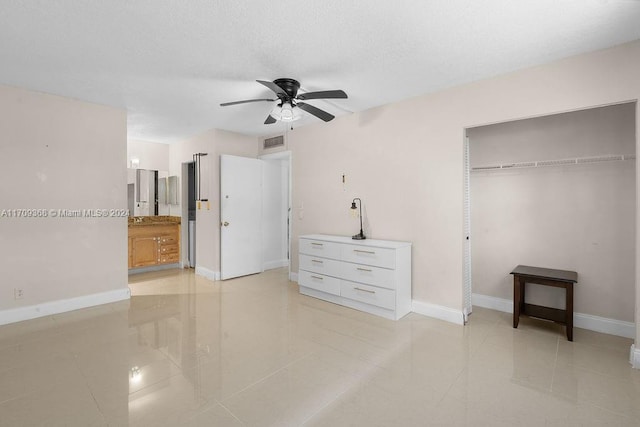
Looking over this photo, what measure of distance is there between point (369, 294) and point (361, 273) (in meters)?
0.26

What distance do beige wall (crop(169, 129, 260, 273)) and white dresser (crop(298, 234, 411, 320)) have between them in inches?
71.7

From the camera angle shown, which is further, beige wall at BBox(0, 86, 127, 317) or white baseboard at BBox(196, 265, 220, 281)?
white baseboard at BBox(196, 265, 220, 281)

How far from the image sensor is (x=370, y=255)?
3572 millimetres

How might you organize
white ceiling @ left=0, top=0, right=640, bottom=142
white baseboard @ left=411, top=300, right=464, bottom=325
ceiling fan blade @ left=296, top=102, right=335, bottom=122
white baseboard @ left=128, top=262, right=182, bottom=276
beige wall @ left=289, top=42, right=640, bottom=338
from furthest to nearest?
white baseboard @ left=128, top=262, right=182, bottom=276 → white baseboard @ left=411, top=300, right=464, bottom=325 → ceiling fan blade @ left=296, top=102, right=335, bottom=122 → beige wall @ left=289, top=42, right=640, bottom=338 → white ceiling @ left=0, top=0, right=640, bottom=142

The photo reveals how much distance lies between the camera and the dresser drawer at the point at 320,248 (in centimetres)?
392

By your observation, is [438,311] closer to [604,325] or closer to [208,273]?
[604,325]

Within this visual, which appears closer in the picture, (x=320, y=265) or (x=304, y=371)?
(x=304, y=371)

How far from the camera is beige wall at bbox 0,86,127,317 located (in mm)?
3375

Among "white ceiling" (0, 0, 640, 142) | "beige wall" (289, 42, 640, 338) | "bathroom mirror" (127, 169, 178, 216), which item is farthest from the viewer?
"bathroom mirror" (127, 169, 178, 216)

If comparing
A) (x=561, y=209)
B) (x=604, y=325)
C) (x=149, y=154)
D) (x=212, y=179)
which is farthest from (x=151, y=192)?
(x=604, y=325)

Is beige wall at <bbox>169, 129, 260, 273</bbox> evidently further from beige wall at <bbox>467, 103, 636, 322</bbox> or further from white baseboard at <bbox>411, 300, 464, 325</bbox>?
beige wall at <bbox>467, 103, 636, 322</bbox>

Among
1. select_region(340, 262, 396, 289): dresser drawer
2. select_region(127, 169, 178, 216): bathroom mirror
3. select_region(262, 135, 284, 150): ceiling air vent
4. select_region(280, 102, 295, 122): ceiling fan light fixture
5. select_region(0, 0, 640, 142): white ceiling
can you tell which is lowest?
select_region(340, 262, 396, 289): dresser drawer

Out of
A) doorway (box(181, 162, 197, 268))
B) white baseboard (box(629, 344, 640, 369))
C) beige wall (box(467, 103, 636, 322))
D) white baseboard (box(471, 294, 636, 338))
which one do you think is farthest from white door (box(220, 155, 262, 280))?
white baseboard (box(629, 344, 640, 369))

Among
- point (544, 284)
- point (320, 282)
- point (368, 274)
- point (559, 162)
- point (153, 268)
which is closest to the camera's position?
point (544, 284)
